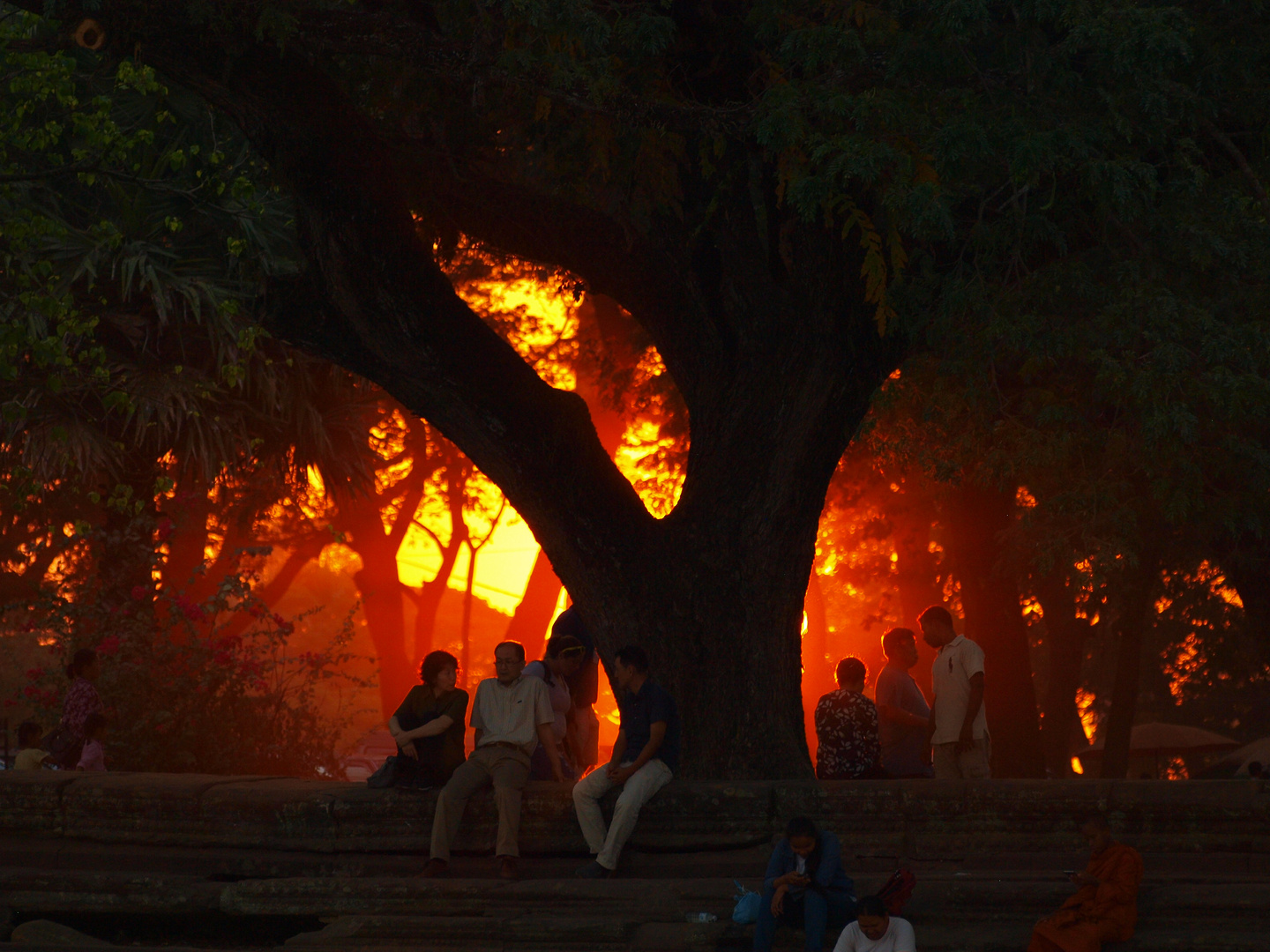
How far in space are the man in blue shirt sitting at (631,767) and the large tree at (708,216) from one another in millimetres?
784

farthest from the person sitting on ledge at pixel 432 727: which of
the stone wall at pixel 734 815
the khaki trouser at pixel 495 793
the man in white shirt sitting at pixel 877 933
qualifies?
the man in white shirt sitting at pixel 877 933

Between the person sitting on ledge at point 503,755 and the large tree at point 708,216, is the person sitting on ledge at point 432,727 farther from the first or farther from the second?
the large tree at point 708,216

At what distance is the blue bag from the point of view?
6.74 metres

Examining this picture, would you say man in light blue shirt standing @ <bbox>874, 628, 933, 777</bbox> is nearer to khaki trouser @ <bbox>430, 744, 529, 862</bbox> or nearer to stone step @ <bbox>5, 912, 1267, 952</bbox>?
stone step @ <bbox>5, 912, 1267, 952</bbox>

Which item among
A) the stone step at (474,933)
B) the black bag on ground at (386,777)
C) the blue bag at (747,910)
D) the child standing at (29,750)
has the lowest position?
the stone step at (474,933)

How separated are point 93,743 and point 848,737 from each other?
221 inches

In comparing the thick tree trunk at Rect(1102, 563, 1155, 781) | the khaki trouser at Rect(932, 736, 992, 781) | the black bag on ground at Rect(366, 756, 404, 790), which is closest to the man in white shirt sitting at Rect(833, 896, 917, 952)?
the khaki trouser at Rect(932, 736, 992, 781)

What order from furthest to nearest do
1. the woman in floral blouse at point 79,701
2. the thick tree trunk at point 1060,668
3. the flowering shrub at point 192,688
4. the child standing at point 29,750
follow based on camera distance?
1. the thick tree trunk at point 1060,668
2. the flowering shrub at point 192,688
3. the child standing at point 29,750
4. the woman in floral blouse at point 79,701

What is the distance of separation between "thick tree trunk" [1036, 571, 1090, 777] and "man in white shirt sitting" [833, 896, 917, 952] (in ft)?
53.8

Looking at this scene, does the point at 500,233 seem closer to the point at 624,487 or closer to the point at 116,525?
the point at 624,487

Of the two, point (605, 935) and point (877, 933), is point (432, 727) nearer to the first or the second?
point (605, 935)

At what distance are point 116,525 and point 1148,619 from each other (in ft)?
63.0

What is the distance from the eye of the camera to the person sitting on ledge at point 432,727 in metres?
7.93

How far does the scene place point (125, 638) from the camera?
1144cm
